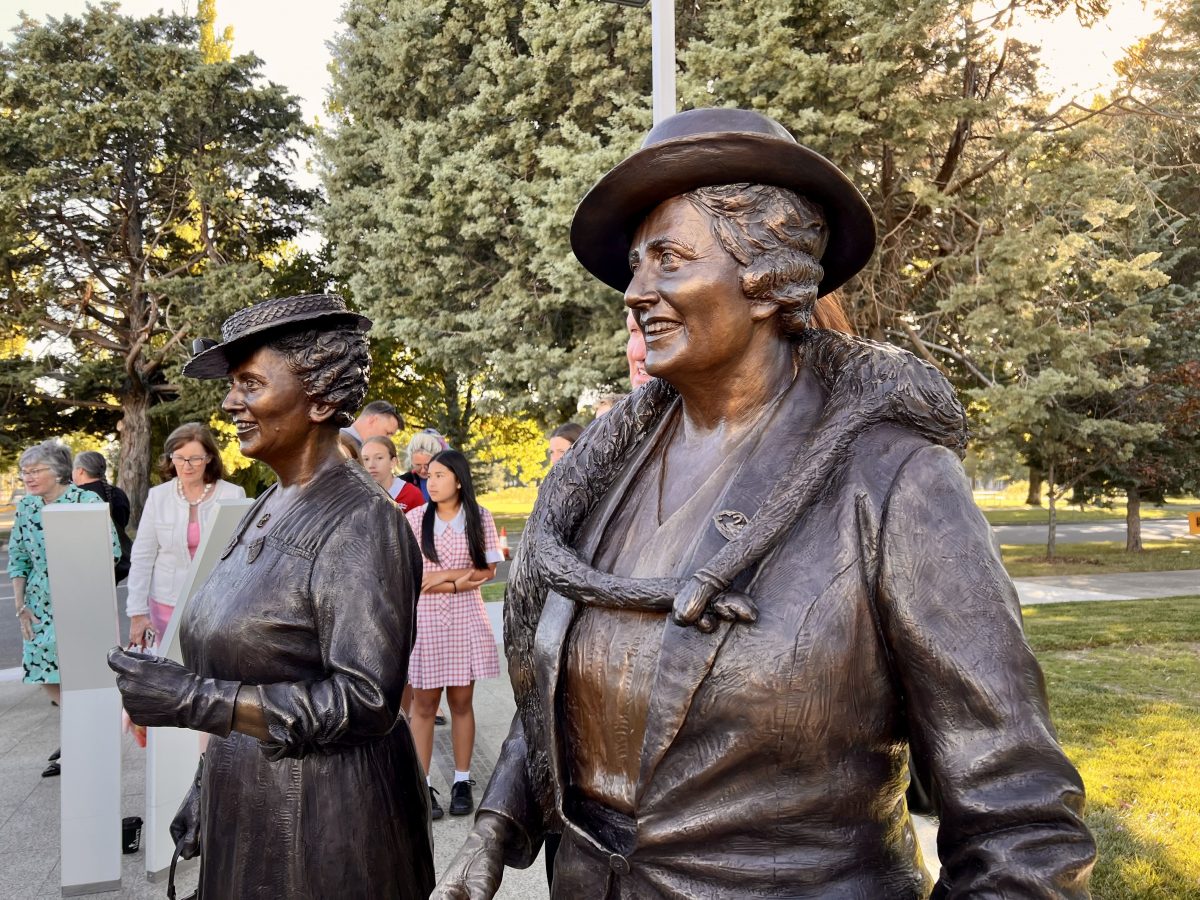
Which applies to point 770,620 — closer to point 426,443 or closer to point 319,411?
point 319,411

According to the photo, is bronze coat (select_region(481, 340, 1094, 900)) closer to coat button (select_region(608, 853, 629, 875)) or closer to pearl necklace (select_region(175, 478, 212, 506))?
coat button (select_region(608, 853, 629, 875))

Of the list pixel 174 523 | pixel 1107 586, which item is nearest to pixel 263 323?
pixel 174 523

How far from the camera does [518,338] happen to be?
15.9 meters

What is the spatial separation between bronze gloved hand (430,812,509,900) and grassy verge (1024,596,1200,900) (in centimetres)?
375

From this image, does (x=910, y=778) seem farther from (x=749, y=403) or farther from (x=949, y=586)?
(x=749, y=403)

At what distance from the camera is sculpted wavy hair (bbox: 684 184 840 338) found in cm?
136

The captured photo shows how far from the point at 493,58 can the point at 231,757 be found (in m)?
15.4

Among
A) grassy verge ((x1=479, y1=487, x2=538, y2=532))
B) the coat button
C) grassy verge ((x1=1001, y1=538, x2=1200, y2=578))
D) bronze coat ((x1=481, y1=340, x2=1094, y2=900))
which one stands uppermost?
bronze coat ((x1=481, y1=340, x2=1094, y2=900))

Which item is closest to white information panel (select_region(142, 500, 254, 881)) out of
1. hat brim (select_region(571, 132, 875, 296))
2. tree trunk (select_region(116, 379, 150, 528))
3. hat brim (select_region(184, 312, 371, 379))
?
hat brim (select_region(184, 312, 371, 379))

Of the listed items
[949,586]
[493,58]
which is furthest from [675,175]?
[493,58]

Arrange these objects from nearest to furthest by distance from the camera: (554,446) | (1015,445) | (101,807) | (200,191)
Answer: (101,807)
(554,446)
(1015,445)
(200,191)

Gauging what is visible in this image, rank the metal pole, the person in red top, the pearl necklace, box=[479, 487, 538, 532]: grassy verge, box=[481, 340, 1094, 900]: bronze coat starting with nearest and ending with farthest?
1. box=[481, 340, 1094, 900]: bronze coat
2. the pearl necklace
3. the metal pole
4. the person in red top
5. box=[479, 487, 538, 532]: grassy verge

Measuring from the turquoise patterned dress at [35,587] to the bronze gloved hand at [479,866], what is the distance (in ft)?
18.1

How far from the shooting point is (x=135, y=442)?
82.9 feet
